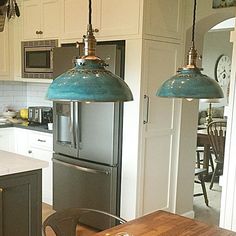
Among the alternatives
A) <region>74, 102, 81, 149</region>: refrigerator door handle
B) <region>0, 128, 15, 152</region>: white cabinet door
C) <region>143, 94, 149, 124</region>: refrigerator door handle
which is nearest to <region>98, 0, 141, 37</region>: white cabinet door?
<region>143, 94, 149, 124</region>: refrigerator door handle

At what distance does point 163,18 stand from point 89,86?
2280 millimetres

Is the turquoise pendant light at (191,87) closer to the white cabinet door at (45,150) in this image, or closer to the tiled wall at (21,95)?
the white cabinet door at (45,150)

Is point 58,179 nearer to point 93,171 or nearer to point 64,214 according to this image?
point 93,171

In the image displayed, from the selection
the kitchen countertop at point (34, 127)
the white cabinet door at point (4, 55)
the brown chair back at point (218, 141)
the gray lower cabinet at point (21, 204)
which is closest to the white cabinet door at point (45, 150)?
the kitchen countertop at point (34, 127)

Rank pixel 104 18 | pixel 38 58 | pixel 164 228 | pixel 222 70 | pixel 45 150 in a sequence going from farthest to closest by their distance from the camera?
pixel 222 70
pixel 38 58
pixel 45 150
pixel 104 18
pixel 164 228

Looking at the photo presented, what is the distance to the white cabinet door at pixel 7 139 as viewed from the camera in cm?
435

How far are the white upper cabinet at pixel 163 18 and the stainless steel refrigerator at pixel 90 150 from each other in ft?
1.07

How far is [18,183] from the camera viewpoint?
234cm

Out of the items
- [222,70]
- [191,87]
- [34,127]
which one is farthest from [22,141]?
[222,70]

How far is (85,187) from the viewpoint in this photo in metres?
3.45

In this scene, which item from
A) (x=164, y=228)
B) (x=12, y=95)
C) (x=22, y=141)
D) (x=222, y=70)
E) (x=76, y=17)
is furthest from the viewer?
(x=222, y=70)

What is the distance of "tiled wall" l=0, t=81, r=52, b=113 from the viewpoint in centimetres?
489

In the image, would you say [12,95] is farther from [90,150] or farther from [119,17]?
[119,17]

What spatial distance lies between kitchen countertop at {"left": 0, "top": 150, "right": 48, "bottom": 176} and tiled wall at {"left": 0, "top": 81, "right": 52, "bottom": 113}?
7.45ft
